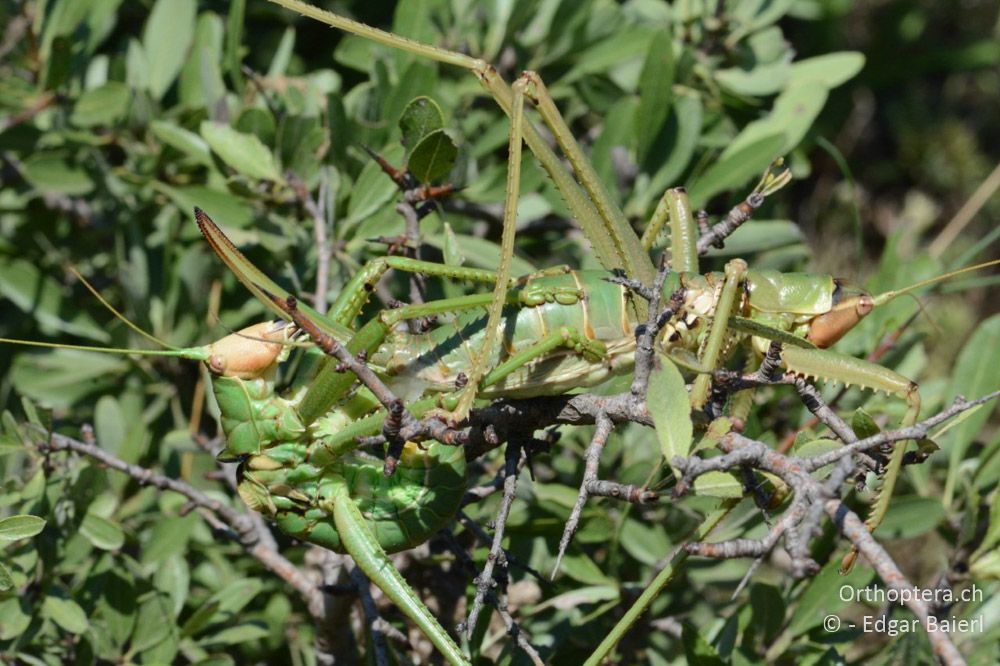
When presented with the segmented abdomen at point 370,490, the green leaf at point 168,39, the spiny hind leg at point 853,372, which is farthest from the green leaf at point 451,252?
the green leaf at point 168,39

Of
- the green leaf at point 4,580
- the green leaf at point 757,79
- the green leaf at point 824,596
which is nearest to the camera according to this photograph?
the green leaf at point 4,580

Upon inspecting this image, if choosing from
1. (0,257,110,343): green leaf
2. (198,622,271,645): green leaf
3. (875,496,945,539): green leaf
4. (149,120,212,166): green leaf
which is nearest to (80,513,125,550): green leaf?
(198,622,271,645): green leaf

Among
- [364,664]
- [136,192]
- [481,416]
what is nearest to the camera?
[481,416]

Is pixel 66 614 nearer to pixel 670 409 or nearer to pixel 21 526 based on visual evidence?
pixel 21 526

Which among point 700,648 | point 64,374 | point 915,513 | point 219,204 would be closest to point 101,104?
point 219,204

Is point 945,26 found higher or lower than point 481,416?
higher

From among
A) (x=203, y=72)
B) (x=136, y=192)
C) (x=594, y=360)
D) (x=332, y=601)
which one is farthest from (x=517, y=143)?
(x=136, y=192)

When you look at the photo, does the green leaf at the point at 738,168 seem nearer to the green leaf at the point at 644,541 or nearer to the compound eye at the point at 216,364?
the green leaf at the point at 644,541

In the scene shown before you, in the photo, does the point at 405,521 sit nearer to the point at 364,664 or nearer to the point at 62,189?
the point at 364,664

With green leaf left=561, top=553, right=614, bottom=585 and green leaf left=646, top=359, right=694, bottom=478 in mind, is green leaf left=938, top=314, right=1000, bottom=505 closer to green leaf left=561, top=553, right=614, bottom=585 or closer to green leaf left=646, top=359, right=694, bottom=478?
green leaf left=561, top=553, right=614, bottom=585
